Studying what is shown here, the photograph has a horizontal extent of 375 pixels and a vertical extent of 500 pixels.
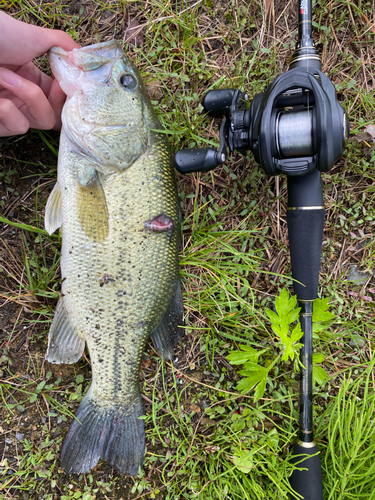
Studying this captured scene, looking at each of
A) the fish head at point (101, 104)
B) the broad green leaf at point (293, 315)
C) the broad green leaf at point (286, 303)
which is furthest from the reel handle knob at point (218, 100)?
the broad green leaf at point (293, 315)

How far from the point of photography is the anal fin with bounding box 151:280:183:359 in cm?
221

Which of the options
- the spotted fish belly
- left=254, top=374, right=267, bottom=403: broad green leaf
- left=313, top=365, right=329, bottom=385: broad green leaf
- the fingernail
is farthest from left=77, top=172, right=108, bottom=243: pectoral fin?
left=313, top=365, right=329, bottom=385: broad green leaf

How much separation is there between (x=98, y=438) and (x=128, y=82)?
2.21 meters

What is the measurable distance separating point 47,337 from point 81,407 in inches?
21.1

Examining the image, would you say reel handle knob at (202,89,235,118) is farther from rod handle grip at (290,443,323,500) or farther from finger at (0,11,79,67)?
rod handle grip at (290,443,323,500)

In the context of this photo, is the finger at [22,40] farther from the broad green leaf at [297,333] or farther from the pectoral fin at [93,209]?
the broad green leaf at [297,333]

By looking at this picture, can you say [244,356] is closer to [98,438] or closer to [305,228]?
[305,228]

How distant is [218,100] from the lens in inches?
74.7

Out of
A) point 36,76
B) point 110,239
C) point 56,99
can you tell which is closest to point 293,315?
point 110,239

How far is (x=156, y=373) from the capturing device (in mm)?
2336

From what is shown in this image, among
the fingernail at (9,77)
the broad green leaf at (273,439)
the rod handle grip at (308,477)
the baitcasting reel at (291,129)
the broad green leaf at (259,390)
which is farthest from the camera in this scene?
the broad green leaf at (273,439)

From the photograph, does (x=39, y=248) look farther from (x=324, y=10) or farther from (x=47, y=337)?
(x=324, y=10)

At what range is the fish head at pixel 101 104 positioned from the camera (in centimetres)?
178

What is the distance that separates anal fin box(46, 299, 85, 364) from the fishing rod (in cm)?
123
